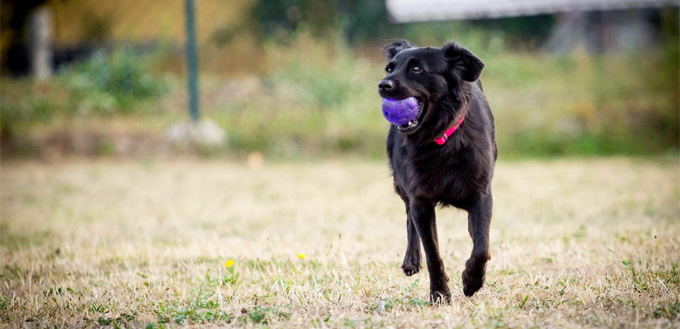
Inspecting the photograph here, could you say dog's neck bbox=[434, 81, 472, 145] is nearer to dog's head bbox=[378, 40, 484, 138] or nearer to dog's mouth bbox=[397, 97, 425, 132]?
dog's head bbox=[378, 40, 484, 138]

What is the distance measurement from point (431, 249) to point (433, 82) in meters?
0.86

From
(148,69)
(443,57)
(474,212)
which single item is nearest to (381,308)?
(474,212)

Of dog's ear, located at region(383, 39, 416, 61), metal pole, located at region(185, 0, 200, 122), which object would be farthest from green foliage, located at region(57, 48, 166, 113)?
dog's ear, located at region(383, 39, 416, 61)

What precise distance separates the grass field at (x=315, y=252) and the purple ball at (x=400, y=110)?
3.02ft

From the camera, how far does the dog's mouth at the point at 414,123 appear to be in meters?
3.46

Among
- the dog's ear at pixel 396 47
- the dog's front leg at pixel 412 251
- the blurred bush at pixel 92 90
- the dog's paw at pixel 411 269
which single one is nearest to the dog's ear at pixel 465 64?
the dog's ear at pixel 396 47

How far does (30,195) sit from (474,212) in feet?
21.6

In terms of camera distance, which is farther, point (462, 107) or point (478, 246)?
point (462, 107)

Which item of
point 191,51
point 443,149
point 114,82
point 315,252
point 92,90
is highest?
point 191,51

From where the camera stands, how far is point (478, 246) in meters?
3.43

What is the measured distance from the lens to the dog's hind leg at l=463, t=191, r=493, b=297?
11.2 feet

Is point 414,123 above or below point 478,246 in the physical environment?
above

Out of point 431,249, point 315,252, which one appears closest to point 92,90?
point 315,252

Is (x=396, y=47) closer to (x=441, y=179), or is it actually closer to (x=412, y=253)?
(x=441, y=179)
